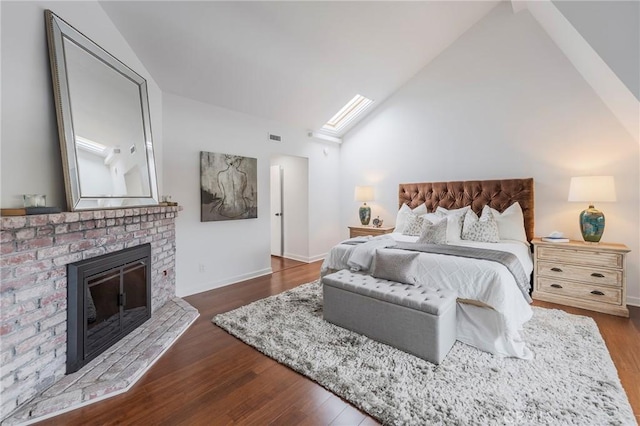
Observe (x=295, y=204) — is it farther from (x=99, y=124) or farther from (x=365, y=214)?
(x=99, y=124)

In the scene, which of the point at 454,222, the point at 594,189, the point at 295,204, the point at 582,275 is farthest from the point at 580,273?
the point at 295,204

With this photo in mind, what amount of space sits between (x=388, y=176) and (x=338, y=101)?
5.37 ft

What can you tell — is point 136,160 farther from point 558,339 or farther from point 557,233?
point 557,233

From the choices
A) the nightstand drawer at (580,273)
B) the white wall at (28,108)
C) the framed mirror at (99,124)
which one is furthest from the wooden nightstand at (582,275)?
the white wall at (28,108)

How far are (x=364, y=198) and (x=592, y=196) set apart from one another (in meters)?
3.03

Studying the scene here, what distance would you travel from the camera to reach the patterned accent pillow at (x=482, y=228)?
3.51 meters

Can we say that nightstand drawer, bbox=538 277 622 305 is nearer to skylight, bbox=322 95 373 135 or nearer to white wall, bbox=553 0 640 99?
white wall, bbox=553 0 640 99

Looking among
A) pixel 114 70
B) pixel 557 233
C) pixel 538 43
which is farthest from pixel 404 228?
pixel 114 70

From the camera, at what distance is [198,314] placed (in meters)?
3.00

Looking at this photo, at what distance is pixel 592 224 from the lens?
3.18 metres

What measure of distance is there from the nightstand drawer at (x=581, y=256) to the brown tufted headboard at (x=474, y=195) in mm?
490

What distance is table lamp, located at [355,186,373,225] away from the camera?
515 centimetres

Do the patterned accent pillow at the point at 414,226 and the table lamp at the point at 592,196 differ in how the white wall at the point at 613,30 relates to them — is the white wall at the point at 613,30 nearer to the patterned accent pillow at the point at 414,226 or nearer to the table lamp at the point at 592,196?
the table lamp at the point at 592,196

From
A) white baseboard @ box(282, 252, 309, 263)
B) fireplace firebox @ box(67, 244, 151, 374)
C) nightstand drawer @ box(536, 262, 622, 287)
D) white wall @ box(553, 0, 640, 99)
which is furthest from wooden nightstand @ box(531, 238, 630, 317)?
fireplace firebox @ box(67, 244, 151, 374)
